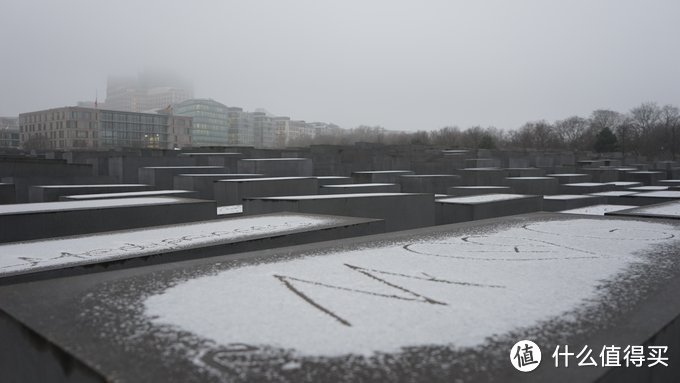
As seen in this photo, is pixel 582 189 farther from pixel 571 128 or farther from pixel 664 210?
pixel 571 128

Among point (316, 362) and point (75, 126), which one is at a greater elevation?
point (75, 126)

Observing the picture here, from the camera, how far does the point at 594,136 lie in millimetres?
81188

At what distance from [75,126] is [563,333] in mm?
88195

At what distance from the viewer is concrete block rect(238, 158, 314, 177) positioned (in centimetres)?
1669

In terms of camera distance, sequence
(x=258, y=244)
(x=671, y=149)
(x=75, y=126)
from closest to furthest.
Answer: (x=258, y=244) < (x=671, y=149) < (x=75, y=126)

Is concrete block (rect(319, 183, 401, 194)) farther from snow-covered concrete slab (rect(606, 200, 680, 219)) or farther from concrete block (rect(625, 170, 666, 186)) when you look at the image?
concrete block (rect(625, 170, 666, 186))

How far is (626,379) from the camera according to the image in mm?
2432

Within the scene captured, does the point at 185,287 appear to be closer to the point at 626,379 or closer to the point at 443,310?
the point at 443,310

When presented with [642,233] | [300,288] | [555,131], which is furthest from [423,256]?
[555,131]

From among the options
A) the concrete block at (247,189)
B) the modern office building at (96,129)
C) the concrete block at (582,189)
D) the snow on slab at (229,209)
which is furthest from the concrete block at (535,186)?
the modern office building at (96,129)

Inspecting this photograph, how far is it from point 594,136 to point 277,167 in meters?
76.9

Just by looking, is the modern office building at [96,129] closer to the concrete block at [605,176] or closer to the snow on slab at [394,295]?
the concrete block at [605,176]

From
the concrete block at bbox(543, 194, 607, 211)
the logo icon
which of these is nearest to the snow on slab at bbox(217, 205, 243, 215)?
the concrete block at bbox(543, 194, 607, 211)

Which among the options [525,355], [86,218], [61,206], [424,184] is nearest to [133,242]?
[86,218]
